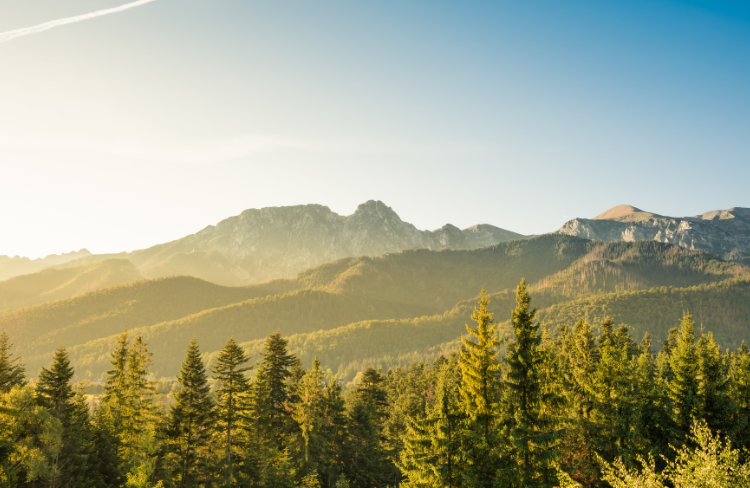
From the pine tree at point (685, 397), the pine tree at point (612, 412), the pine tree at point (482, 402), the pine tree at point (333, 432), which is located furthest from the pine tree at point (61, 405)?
the pine tree at point (685, 397)

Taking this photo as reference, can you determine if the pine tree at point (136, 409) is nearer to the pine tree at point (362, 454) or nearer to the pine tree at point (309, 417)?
the pine tree at point (309, 417)

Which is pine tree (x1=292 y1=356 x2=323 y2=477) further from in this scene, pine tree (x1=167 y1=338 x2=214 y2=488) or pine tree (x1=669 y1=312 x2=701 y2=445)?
pine tree (x1=669 y1=312 x2=701 y2=445)

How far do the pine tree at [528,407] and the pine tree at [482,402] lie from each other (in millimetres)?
997

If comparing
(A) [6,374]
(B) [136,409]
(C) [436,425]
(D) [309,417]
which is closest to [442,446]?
(C) [436,425]

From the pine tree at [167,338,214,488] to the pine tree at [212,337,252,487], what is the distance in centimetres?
135

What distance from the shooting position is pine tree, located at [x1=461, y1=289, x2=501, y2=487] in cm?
2490

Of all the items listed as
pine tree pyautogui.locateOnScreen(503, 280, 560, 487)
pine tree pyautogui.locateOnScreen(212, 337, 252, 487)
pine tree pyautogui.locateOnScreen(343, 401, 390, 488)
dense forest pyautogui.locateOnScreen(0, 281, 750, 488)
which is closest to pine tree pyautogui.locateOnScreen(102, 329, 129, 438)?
dense forest pyautogui.locateOnScreen(0, 281, 750, 488)

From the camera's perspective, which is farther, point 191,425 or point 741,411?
point 741,411

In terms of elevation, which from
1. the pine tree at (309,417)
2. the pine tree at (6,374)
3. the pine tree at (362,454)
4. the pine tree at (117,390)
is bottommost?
the pine tree at (362,454)

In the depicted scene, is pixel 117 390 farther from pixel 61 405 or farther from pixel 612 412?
pixel 612 412

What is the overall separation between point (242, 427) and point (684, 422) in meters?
39.1

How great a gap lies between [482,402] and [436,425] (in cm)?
378

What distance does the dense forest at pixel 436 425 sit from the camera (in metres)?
24.5

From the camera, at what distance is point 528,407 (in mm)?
24750
